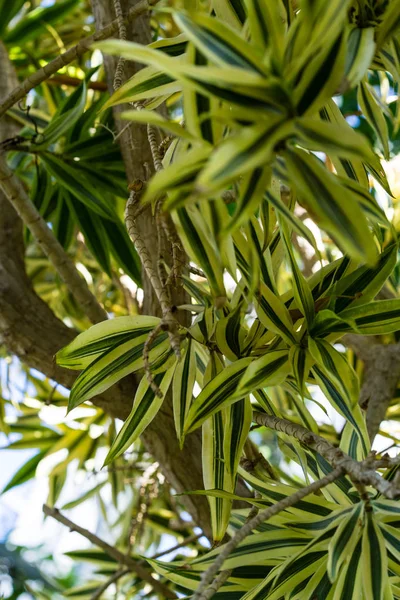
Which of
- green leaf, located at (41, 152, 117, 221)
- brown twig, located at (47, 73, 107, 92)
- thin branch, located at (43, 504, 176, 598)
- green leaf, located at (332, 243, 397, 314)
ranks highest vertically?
brown twig, located at (47, 73, 107, 92)

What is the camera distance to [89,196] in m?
0.94

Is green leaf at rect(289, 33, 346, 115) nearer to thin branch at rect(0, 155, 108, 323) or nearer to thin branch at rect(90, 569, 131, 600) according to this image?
thin branch at rect(0, 155, 108, 323)

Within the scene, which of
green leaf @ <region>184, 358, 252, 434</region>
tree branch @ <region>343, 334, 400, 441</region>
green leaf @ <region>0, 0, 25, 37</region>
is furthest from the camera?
green leaf @ <region>0, 0, 25, 37</region>

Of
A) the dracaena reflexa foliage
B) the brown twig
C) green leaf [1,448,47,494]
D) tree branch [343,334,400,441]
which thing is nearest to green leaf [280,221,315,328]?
the dracaena reflexa foliage

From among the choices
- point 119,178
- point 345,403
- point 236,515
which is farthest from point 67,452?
point 345,403

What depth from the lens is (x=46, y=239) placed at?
2.73ft

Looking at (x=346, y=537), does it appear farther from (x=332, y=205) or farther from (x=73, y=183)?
(x=73, y=183)

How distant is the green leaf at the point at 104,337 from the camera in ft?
1.85

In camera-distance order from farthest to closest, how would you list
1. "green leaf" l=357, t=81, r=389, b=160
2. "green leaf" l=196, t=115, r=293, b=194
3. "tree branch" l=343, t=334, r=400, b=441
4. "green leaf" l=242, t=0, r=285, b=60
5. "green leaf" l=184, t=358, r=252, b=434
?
"tree branch" l=343, t=334, r=400, b=441 < "green leaf" l=357, t=81, r=389, b=160 < "green leaf" l=184, t=358, r=252, b=434 < "green leaf" l=242, t=0, r=285, b=60 < "green leaf" l=196, t=115, r=293, b=194

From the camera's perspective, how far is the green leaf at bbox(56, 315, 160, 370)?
0.56 meters

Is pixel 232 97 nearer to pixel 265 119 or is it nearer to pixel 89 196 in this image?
pixel 265 119

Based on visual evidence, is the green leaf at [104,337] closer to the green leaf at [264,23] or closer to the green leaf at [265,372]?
the green leaf at [265,372]

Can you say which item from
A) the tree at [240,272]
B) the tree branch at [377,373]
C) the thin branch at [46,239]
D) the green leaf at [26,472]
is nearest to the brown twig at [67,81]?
the tree at [240,272]

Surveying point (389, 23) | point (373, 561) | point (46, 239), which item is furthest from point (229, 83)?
point (46, 239)
